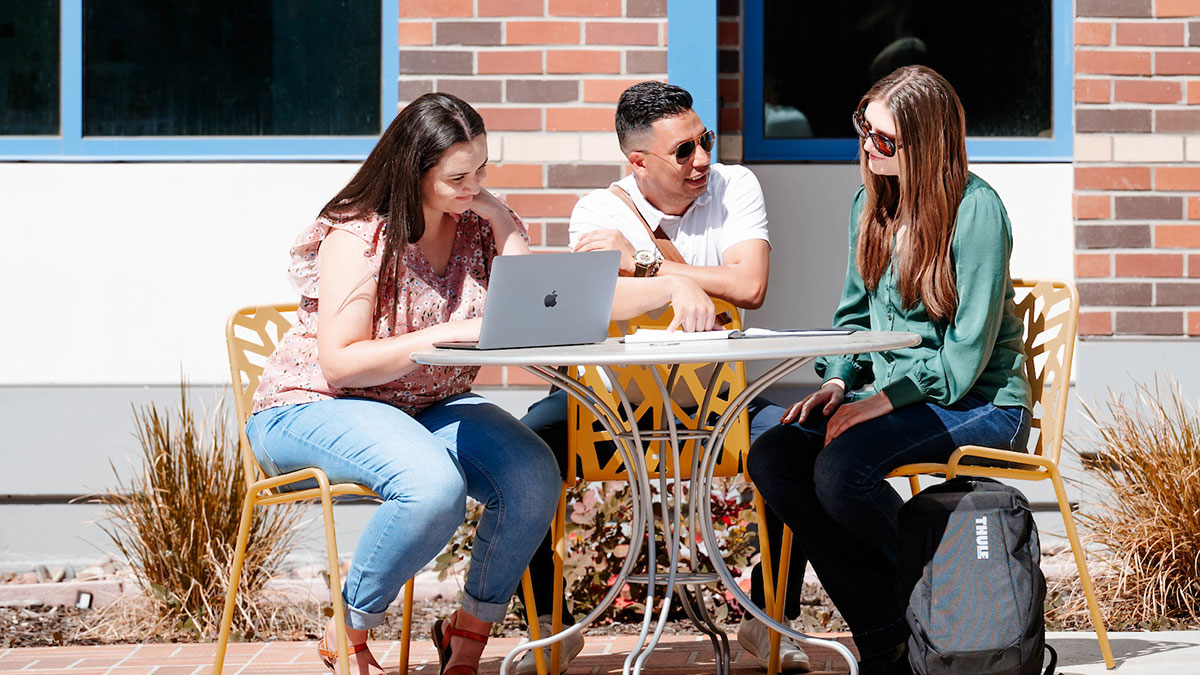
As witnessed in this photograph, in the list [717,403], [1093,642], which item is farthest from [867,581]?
[1093,642]

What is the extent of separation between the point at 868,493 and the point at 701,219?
1.09 m

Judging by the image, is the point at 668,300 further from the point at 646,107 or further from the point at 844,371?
the point at 646,107

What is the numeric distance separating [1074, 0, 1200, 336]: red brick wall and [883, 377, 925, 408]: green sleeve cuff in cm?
192

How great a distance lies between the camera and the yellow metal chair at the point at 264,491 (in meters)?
3.05

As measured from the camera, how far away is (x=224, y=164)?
5.15 meters

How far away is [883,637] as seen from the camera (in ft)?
10.5

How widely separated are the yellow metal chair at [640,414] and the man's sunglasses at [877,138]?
612 millimetres

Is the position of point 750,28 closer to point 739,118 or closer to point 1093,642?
point 739,118

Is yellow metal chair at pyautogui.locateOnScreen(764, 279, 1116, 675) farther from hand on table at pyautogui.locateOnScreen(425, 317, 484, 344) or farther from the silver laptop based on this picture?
hand on table at pyautogui.locateOnScreen(425, 317, 484, 344)

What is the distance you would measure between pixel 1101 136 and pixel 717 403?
6.92 ft

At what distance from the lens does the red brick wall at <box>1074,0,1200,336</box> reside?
491cm

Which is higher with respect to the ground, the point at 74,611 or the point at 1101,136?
the point at 1101,136

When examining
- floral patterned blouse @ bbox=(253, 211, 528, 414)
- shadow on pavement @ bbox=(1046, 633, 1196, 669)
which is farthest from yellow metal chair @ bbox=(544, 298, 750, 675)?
shadow on pavement @ bbox=(1046, 633, 1196, 669)

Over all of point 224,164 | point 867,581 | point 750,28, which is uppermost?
point 750,28
